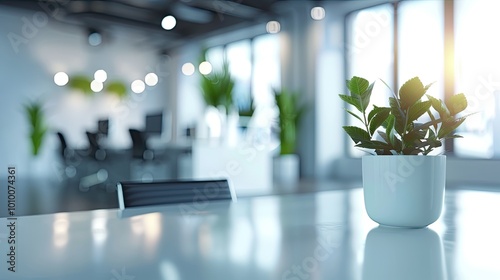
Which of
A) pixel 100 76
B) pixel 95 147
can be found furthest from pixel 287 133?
pixel 100 76

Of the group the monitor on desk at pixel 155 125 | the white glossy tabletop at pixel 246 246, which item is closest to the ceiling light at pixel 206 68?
the monitor on desk at pixel 155 125

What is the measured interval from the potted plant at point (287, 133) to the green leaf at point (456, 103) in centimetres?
706

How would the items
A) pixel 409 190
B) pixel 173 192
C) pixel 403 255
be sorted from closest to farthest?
pixel 403 255 < pixel 409 190 < pixel 173 192

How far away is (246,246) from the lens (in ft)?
1.99

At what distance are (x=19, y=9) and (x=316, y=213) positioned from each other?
8917 millimetres

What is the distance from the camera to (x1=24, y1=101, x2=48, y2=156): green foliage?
764cm

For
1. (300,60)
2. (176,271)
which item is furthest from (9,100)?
(176,271)

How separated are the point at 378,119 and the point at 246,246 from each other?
0.38m

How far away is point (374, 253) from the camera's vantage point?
0.57m

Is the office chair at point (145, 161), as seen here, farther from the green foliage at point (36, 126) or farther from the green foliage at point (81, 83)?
the green foliage at point (81, 83)

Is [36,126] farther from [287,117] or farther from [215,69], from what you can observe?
[287,117]

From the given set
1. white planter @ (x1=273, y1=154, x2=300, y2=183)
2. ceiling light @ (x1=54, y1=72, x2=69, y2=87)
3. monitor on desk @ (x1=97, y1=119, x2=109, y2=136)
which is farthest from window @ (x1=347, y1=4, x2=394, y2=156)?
ceiling light @ (x1=54, y1=72, x2=69, y2=87)

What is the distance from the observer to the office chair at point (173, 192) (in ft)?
4.11

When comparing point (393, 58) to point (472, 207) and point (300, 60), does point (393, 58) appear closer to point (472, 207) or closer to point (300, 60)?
point (300, 60)
